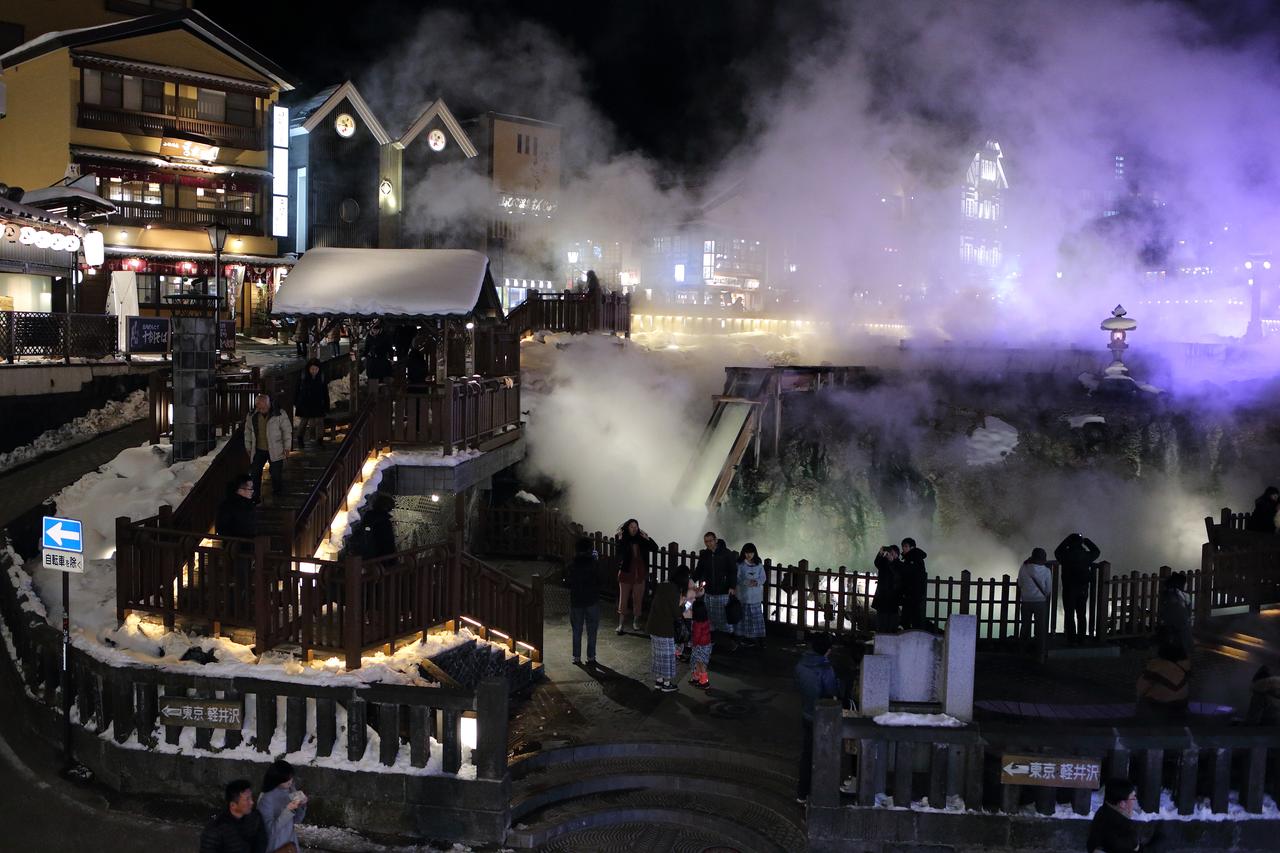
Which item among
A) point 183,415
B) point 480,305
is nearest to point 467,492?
point 480,305

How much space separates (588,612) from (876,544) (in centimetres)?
1081

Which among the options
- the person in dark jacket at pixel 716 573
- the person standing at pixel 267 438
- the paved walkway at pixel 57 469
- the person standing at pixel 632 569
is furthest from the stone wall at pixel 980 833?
the paved walkway at pixel 57 469

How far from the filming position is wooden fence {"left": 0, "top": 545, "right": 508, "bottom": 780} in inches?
271

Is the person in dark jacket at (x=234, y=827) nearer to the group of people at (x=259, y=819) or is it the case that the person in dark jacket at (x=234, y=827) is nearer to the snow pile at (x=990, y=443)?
the group of people at (x=259, y=819)

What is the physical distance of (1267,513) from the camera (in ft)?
46.7

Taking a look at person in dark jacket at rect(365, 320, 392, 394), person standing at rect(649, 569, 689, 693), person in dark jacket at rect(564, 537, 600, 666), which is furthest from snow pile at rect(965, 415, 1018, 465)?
person standing at rect(649, 569, 689, 693)

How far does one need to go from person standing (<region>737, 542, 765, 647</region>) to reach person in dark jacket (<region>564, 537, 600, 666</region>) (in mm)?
2017

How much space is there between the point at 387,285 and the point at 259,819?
924cm

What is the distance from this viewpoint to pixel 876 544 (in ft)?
65.2

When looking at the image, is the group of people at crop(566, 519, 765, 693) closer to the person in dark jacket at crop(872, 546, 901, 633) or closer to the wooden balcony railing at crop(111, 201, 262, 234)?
the person in dark jacket at crop(872, 546, 901, 633)

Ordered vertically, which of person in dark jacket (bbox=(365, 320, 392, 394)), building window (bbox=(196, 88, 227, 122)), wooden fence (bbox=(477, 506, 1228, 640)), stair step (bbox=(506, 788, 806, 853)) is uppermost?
building window (bbox=(196, 88, 227, 122))

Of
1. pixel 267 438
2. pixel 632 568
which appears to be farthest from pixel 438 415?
pixel 632 568

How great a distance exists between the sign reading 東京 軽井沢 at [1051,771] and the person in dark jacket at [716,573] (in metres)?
4.77

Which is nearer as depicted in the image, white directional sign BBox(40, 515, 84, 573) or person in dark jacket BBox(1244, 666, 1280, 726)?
person in dark jacket BBox(1244, 666, 1280, 726)
